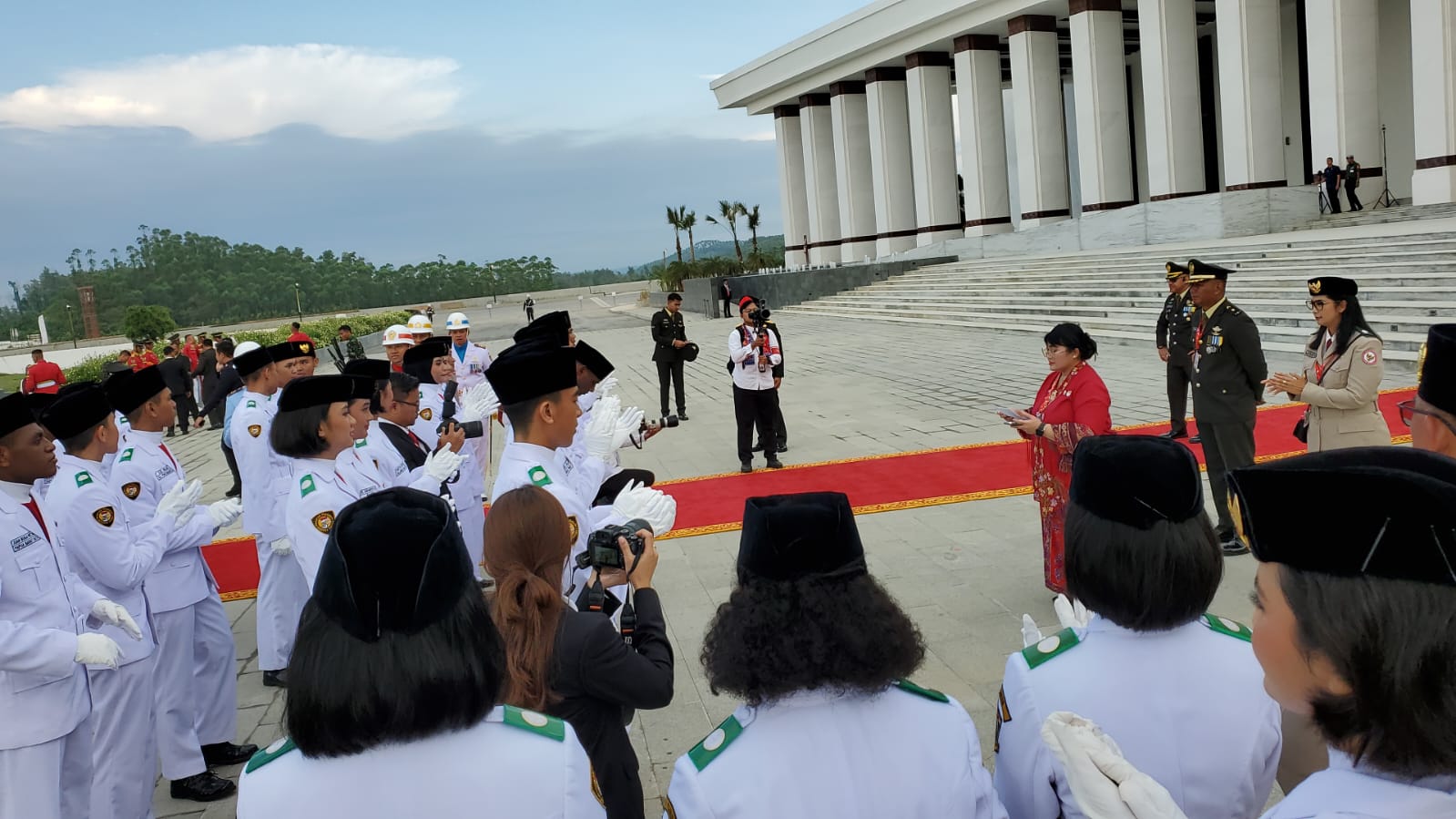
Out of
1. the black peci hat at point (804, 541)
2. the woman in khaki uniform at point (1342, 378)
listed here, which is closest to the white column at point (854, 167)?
the woman in khaki uniform at point (1342, 378)

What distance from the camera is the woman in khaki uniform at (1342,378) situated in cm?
511

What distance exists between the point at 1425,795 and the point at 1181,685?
2.58ft

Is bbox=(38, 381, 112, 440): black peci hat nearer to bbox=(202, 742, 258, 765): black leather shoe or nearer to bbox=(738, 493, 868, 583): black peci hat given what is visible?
bbox=(202, 742, 258, 765): black leather shoe

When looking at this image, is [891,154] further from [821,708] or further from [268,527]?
[821,708]

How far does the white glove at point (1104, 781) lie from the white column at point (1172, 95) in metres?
29.3

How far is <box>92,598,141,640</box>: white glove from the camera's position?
3.33 metres

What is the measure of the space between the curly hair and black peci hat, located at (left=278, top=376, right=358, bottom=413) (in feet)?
10.1

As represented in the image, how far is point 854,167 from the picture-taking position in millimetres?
40281

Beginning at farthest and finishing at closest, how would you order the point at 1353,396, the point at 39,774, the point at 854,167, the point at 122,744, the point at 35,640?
the point at 854,167, the point at 1353,396, the point at 122,744, the point at 39,774, the point at 35,640

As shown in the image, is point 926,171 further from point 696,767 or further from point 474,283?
point 474,283

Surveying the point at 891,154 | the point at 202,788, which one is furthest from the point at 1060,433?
the point at 891,154

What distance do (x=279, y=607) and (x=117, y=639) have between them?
54.7 inches

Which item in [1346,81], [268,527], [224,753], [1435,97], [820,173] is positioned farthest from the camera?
[820,173]

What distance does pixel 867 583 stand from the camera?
183 centimetres
